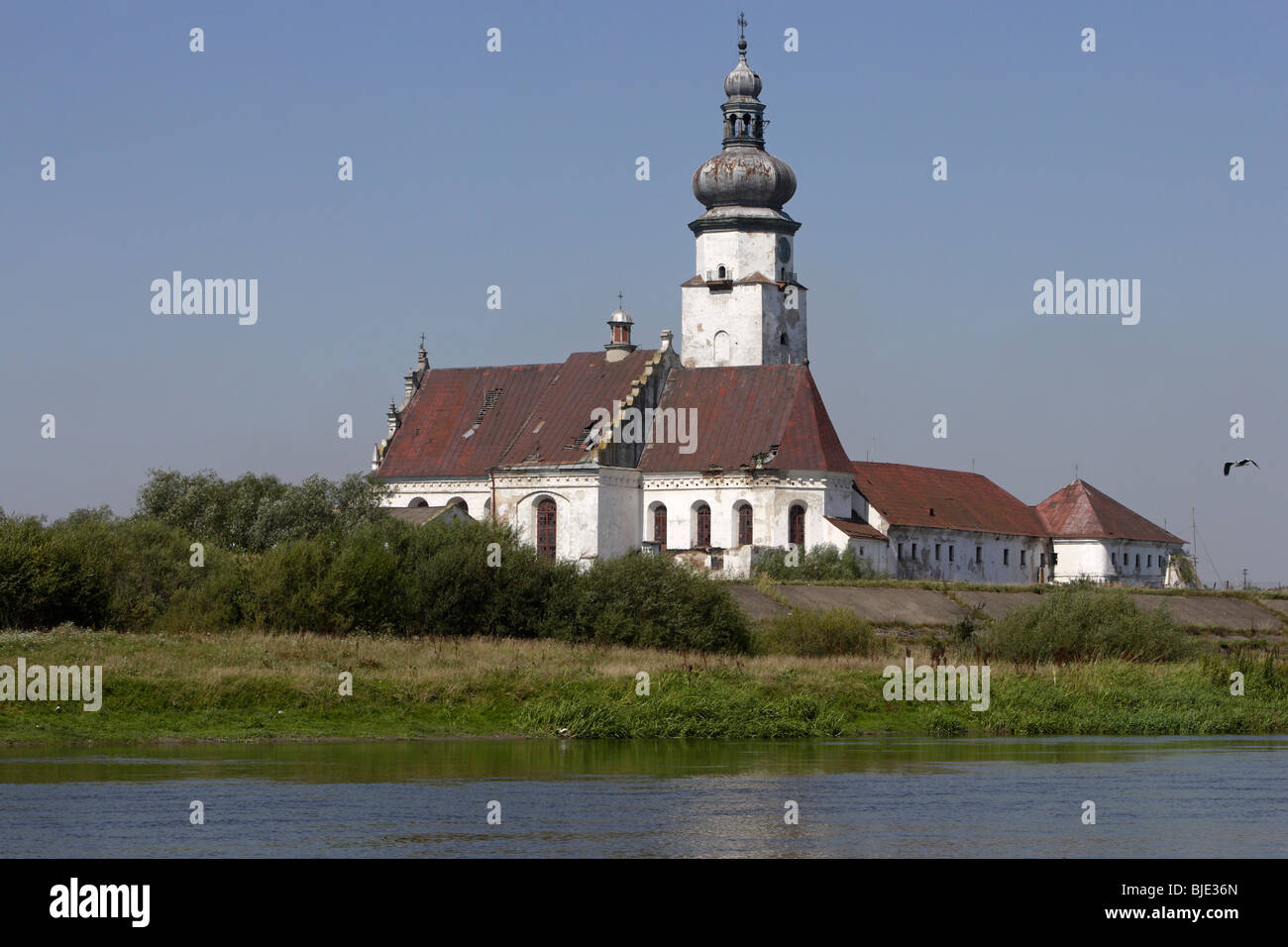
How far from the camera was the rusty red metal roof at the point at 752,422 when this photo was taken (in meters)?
78.6

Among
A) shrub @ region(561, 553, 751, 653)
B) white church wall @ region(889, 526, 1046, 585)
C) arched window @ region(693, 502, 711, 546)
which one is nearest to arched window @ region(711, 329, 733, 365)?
arched window @ region(693, 502, 711, 546)

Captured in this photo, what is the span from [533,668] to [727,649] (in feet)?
32.7

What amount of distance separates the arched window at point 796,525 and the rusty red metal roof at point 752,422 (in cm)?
173

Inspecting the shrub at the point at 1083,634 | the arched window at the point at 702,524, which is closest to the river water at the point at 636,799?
the shrub at the point at 1083,634

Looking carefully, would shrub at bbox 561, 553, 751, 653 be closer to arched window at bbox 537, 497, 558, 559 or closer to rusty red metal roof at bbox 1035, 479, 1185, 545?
arched window at bbox 537, 497, 558, 559

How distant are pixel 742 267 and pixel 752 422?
490 inches

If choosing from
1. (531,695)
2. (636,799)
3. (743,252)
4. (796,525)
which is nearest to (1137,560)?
(796,525)

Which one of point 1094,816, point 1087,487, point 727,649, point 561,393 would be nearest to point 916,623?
point 727,649

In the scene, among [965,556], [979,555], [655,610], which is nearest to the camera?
[655,610]

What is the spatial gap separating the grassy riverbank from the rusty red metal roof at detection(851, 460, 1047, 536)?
126 feet

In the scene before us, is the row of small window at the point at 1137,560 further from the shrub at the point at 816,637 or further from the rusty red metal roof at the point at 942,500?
the shrub at the point at 816,637

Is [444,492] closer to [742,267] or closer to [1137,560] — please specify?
[742,267]

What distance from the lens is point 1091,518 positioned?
303 ft

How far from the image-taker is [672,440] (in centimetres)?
8175
